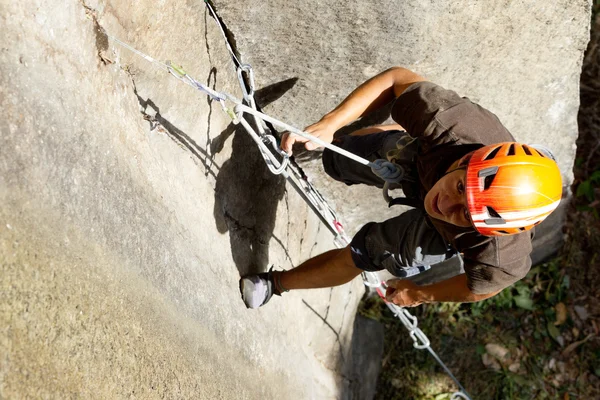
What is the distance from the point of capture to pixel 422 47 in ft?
8.04

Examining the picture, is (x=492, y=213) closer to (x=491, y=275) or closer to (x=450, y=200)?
(x=450, y=200)

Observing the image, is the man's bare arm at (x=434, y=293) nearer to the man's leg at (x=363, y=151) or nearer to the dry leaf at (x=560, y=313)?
the man's leg at (x=363, y=151)

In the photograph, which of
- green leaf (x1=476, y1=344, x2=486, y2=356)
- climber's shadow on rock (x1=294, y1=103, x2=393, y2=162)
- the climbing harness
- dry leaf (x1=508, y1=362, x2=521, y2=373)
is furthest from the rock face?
dry leaf (x1=508, y1=362, x2=521, y2=373)

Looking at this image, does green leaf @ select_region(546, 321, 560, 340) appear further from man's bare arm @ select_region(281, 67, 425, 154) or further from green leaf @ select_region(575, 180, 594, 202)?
man's bare arm @ select_region(281, 67, 425, 154)

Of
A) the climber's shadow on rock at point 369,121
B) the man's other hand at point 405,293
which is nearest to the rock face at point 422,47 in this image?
the climber's shadow on rock at point 369,121

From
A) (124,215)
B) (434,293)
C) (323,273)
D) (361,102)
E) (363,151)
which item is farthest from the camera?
(323,273)

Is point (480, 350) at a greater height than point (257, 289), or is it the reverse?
point (257, 289)

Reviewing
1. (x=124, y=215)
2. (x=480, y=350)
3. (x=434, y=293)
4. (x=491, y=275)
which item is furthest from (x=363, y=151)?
(x=480, y=350)

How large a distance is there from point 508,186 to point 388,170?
47 centimetres

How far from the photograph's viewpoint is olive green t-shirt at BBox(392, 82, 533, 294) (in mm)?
2014

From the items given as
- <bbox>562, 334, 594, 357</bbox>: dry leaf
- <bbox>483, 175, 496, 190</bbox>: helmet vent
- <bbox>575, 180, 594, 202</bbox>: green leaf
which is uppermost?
<bbox>483, 175, 496, 190</bbox>: helmet vent

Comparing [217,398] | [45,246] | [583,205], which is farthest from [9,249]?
[583,205]

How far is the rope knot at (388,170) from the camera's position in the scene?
7.04ft

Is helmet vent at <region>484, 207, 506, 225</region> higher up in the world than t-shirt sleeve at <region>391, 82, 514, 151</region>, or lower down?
lower down
